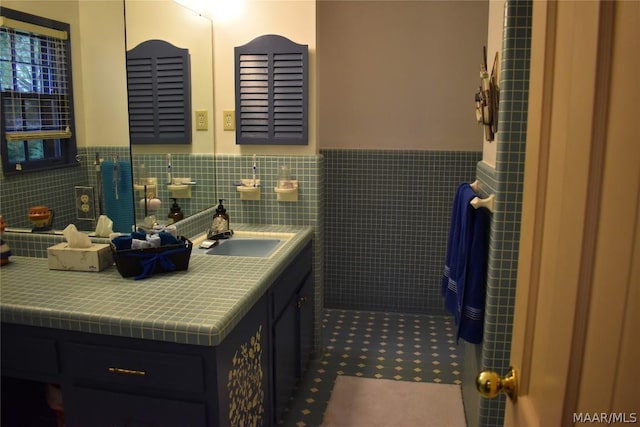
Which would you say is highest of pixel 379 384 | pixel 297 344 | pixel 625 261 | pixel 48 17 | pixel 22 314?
pixel 48 17

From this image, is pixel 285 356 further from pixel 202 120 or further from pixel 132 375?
pixel 202 120

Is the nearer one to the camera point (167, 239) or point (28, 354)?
point (28, 354)

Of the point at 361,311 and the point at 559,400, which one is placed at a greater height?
the point at 559,400

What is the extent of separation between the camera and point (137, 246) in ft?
6.51

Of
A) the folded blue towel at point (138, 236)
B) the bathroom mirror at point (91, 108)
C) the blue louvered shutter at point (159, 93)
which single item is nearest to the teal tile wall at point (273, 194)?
the blue louvered shutter at point (159, 93)

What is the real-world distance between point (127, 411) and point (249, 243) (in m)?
1.20

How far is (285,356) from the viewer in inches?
95.5

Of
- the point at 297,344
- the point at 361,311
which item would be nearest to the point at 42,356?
the point at 297,344

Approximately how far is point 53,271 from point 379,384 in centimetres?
178

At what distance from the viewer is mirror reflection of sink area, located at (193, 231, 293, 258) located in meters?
2.63

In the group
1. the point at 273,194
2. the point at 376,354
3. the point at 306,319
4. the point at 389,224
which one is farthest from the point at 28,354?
the point at 389,224

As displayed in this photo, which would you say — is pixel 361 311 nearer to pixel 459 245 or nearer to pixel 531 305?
pixel 459 245

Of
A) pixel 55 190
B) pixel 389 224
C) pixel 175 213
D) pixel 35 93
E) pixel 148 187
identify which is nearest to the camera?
pixel 35 93

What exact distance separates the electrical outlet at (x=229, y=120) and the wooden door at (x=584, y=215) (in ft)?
7.16
